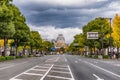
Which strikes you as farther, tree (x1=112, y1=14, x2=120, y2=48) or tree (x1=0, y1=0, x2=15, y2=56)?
tree (x1=112, y1=14, x2=120, y2=48)

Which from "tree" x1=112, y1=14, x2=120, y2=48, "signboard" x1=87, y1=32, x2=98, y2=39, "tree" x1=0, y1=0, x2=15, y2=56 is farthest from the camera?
"signboard" x1=87, y1=32, x2=98, y2=39

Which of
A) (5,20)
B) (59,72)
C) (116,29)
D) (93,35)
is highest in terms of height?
(116,29)

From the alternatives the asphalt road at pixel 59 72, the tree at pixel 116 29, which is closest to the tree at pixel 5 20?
the asphalt road at pixel 59 72

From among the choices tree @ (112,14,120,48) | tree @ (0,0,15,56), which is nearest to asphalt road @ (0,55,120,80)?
tree @ (0,0,15,56)

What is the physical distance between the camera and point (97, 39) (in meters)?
88.8

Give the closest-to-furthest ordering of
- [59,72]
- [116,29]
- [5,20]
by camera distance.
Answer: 1. [59,72]
2. [5,20]
3. [116,29]

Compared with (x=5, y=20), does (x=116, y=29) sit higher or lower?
higher

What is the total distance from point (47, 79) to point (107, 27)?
70.7m

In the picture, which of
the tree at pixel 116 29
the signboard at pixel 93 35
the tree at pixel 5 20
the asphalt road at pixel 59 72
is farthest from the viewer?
Result: the signboard at pixel 93 35

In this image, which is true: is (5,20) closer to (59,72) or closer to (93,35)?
(59,72)

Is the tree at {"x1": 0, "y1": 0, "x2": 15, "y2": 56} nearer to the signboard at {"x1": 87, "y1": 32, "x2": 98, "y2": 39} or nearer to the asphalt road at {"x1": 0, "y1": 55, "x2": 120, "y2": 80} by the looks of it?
the asphalt road at {"x1": 0, "y1": 55, "x2": 120, "y2": 80}

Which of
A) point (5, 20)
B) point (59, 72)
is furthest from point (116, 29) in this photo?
point (59, 72)

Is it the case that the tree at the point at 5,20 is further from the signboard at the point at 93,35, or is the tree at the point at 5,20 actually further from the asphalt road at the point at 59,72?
the signboard at the point at 93,35

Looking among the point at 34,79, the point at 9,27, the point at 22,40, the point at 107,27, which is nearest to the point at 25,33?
the point at 22,40
